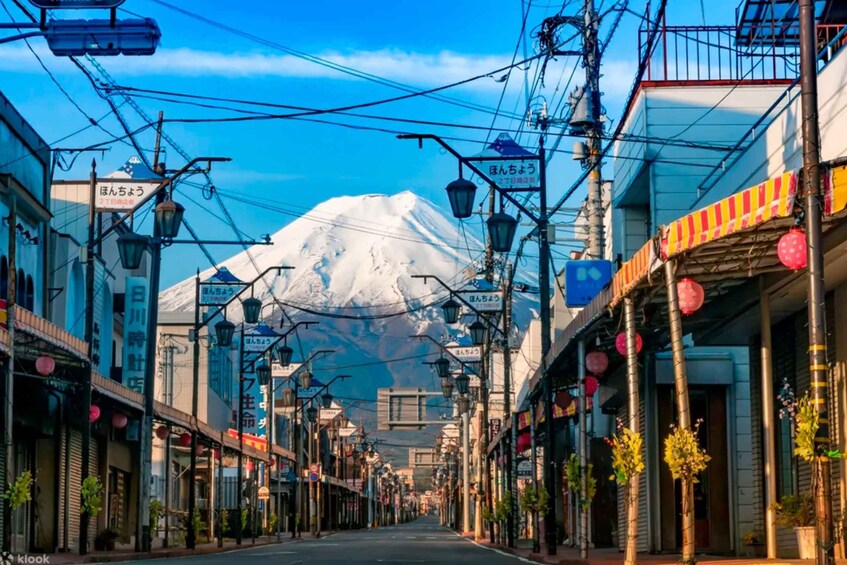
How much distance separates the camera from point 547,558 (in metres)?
30.5

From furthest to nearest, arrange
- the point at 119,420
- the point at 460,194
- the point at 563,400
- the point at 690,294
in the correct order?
the point at 119,420, the point at 563,400, the point at 460,194, the point at 690,294

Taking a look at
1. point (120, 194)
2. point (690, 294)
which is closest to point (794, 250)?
point (690, 294)

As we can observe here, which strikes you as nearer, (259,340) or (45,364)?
(45,364)

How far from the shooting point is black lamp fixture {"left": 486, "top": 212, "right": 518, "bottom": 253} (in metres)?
27.3

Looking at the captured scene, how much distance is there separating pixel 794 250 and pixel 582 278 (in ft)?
56.6

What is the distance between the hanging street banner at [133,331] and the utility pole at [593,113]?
26901mm

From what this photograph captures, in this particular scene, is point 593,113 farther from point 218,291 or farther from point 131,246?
point 218,291

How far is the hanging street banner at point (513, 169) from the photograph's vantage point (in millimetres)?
28188

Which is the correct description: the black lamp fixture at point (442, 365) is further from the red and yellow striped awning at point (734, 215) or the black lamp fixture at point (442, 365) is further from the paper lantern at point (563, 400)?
the red and yellow striped awning at point (734, 215)

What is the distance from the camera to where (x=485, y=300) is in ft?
140

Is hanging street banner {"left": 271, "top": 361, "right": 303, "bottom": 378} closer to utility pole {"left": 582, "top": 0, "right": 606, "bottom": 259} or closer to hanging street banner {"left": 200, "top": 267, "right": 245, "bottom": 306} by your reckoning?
hanging street banner {"left": 200, "top": 267, "right": 245, "bottom": 306}

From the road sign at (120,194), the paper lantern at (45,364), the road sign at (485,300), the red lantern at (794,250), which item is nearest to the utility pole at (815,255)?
the red lantern at (794,250)

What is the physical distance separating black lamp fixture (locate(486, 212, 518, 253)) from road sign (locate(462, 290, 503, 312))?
1436cm

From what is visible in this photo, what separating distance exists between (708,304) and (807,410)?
8.81 metres
